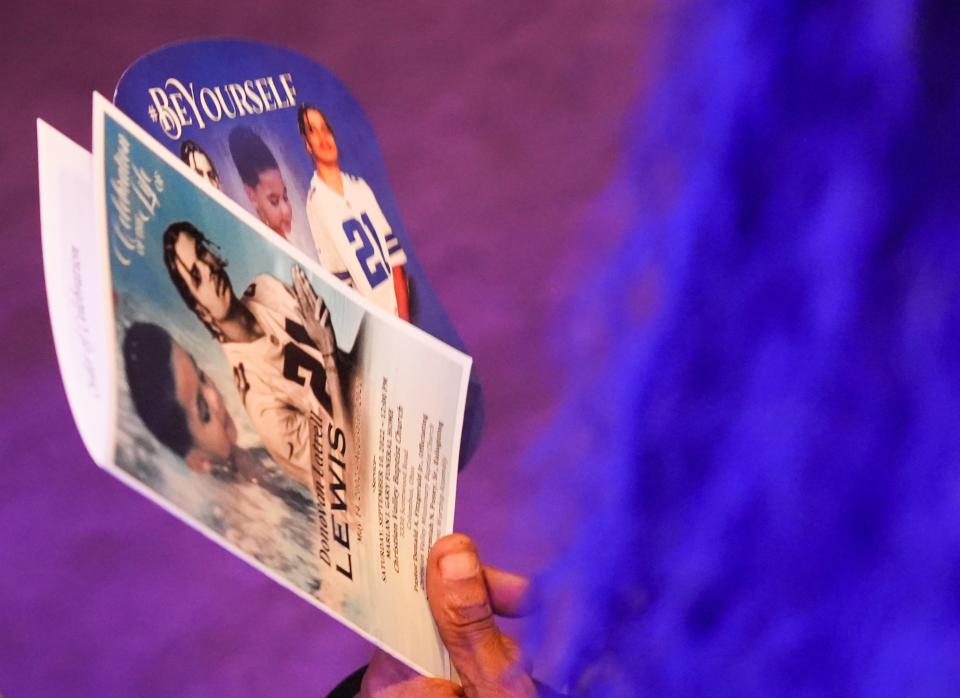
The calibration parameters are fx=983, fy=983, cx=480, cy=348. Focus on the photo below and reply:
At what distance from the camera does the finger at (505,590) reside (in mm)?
476

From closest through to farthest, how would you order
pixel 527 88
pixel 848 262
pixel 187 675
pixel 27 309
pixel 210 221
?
pixel 848 262, pixel 210 221, pixel 187 675, pixel 27 309, pixel 527 88

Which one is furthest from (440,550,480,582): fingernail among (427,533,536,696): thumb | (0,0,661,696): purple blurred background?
(0,0,661,696): purple blurred background

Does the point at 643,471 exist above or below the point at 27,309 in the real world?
above

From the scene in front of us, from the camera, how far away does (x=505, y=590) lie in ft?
1.58

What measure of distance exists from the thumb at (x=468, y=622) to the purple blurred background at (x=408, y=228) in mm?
105

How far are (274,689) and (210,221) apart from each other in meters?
0.45

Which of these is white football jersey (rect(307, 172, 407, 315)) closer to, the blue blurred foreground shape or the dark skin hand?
the dark skin hand

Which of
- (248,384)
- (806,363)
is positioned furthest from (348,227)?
(806,363)

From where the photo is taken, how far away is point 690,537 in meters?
0.23

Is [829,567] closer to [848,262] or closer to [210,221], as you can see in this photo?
[848,262]

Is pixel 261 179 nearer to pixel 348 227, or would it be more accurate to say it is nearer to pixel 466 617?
pixel 348 227

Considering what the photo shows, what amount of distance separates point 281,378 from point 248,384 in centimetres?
2

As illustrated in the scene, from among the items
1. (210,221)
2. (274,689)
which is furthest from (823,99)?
(274,689)

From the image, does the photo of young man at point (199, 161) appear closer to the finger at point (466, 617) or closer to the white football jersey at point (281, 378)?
the white football jersey at point (281, 378)
